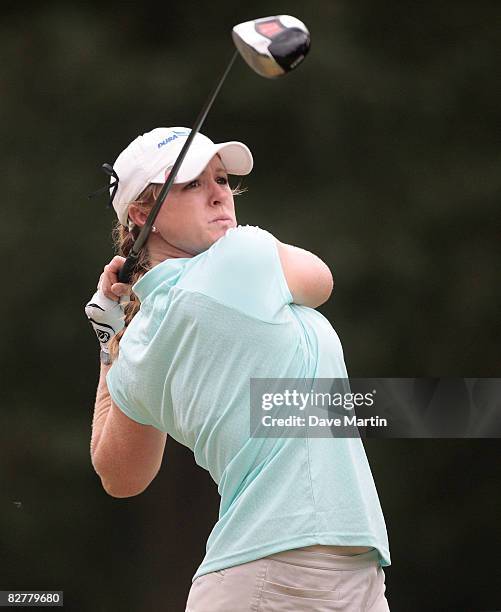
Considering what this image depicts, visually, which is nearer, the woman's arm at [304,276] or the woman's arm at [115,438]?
the woman's arm at [304,276]

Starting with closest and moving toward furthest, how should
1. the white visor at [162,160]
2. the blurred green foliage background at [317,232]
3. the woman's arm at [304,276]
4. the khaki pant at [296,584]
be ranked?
the khaki pant at [296,584] < the woman's arm at [304,276] < the white visor at [162,160] < the blurred green foliage background at [317,232]

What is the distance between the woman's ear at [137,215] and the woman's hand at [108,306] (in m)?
0.06

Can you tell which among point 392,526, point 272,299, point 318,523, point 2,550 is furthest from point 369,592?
point 2,550

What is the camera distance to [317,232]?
2.97 metres

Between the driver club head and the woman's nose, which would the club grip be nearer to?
the woman's nose

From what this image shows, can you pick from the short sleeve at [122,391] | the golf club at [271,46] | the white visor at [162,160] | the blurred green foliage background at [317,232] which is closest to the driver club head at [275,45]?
the golf club at [271,46]

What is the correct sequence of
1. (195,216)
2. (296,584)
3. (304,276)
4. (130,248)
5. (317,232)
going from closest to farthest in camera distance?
1. (296,584)
2. (304,276)
3. (195,216)
4. (130,248)
5. (317,232)

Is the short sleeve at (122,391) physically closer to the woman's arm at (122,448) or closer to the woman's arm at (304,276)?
the woman's arm at (122,448)

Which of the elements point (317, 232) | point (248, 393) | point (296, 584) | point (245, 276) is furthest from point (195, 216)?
point (317, 232)

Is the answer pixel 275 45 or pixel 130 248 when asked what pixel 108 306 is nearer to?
pixel 130 248

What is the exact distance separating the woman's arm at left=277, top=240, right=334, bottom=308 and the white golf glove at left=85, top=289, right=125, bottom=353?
342 millimetres

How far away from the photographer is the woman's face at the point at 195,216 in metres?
1.53

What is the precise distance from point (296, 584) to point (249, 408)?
0.67ft

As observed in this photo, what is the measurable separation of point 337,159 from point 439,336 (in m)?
0.52
